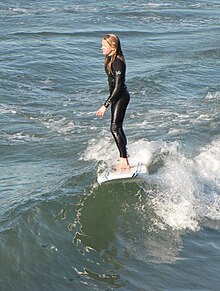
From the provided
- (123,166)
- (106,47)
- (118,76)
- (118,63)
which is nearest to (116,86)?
(118,76)

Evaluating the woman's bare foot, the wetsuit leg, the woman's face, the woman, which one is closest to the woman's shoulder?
the woman

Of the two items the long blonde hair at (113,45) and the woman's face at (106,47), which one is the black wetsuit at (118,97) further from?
the woman's face at (106,47)

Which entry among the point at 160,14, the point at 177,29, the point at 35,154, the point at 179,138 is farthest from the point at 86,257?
the point at 160,14

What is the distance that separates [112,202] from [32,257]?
2942 mm

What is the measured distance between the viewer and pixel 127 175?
525 inches

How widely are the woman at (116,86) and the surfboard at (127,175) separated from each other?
0.14m

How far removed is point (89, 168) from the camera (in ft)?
51.4

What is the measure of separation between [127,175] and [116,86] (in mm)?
1869

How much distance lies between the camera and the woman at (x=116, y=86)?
487 inches

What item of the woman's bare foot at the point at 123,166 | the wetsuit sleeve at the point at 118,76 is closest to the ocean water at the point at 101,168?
the woman's bare foot at the point at 123,166

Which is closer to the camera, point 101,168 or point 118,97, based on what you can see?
point 118,97

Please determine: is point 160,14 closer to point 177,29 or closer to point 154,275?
point 177,29

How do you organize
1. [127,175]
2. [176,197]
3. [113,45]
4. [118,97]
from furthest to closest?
[176,197]
[127,175]
[118,97]
[113,45]

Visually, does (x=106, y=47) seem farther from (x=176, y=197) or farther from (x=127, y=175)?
(x=176, y=197)
